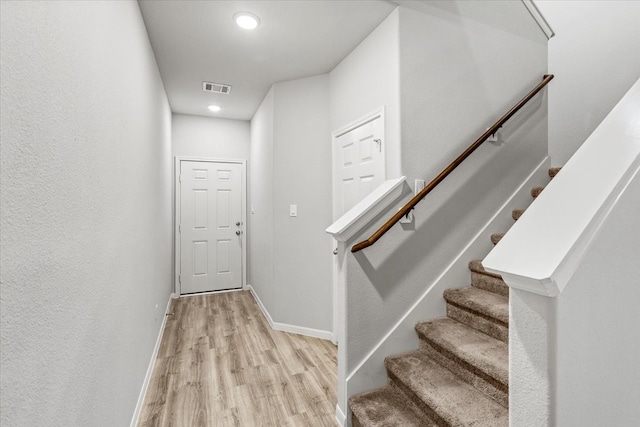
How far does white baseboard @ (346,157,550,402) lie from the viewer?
192cm

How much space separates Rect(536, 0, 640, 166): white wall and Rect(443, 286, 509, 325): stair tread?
1.96m

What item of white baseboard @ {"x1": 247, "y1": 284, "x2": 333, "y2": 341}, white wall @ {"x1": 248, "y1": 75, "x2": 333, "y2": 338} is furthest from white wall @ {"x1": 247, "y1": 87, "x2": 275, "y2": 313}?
white baseboard @ {"x1": 247, "y1": 284, "x2": 333, "y2": 341}

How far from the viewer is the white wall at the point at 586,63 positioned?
271cm

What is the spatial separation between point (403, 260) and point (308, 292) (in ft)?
4.71

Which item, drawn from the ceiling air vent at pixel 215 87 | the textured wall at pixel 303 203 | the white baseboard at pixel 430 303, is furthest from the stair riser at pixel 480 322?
the ceiling air vent at pixel 215 87

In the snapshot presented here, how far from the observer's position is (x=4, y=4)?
661 millimetres

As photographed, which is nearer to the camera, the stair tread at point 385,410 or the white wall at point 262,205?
the stair tread at point 385,410

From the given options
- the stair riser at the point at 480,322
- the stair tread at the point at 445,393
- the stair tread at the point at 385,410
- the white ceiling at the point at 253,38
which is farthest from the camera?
the white ceiling at the point at 253,38

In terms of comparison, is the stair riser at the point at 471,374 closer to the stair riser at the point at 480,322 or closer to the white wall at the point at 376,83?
the stair riser at the point at 480,322

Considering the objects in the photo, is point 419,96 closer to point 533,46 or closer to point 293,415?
point 533,46

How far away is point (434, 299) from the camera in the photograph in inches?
84.8

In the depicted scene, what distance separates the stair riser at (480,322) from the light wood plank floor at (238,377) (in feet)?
3.31

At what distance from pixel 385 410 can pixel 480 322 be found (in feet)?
2.45

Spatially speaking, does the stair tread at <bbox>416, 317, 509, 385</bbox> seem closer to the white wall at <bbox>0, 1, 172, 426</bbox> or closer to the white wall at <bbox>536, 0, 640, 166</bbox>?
the white wall at <bbox>0, 1, 172, 426</bbox>
